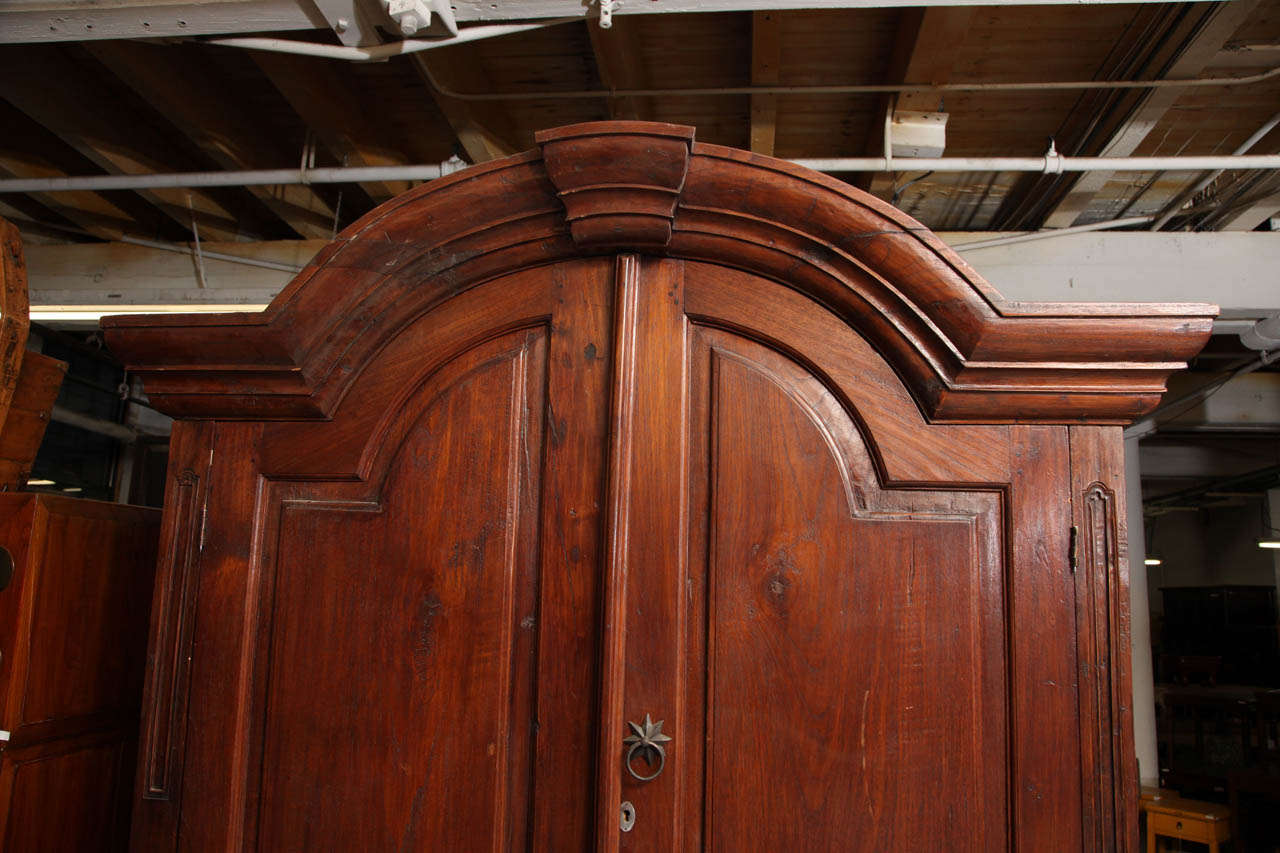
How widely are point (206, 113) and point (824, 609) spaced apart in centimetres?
263

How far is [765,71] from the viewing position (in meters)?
2.64

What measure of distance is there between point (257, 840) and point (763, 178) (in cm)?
141

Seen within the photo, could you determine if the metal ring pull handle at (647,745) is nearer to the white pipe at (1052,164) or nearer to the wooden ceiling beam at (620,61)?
the wooden ceiling beam at (620,61)

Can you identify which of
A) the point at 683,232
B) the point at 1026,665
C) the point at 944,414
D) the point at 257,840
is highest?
the point at 683,232

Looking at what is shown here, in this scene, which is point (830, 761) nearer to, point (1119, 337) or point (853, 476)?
point (853, 476)

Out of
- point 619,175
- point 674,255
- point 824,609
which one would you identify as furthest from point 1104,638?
point 619,175

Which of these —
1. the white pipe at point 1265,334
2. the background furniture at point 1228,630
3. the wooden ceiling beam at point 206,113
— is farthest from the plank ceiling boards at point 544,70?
the background furniture at point 1228,630

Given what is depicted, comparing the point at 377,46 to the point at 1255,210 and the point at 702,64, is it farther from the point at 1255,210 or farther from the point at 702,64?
the point at 1255,210

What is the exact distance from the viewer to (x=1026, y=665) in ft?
4.66

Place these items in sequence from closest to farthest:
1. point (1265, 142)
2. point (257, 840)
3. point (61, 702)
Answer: point (257, 840), point (61, 702), point (1265, 142)

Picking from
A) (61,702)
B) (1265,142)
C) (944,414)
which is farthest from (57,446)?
(1265,142)

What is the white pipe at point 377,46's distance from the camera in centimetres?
193

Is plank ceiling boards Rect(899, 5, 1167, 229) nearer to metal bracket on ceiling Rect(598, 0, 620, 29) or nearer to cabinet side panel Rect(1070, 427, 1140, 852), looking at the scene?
metal bracket on ceiling Rect(598, 0, 620, 29)

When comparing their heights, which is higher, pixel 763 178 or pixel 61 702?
pixel 763 178
